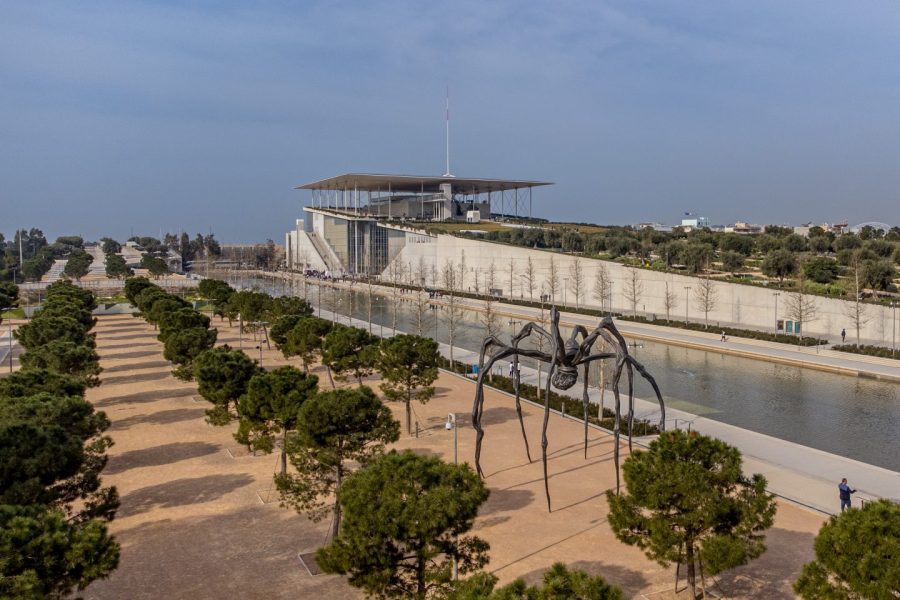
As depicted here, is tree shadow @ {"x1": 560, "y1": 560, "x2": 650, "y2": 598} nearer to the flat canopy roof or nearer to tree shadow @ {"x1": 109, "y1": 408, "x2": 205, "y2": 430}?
tree shadow @ {"x1": 109, "y1": 408, "x2": 205, "y2": 430}

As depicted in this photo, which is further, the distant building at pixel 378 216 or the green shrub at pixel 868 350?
the distant building at pixel 378 216

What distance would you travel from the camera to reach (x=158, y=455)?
2183 centimetres

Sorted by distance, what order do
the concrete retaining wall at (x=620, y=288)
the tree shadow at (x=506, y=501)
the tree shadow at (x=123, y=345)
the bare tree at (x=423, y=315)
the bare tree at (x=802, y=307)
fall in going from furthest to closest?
the bare tree at (x=423, y=315)
the concrete retaining wall at (x=620, y=288)
the bare tree at (x=802, y=307)
the tree shadow at (x=123, y=345)
the tree shadow at (x=506, y=501)

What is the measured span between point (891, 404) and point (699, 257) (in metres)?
38.8

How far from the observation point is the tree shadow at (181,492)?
17547mm

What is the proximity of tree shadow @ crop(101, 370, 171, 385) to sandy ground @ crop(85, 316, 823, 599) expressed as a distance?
298 inches

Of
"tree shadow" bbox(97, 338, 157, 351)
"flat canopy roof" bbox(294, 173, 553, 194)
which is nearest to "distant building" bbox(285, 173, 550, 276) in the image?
"flat canopy roof" bbox(294, 173, 553, 194)

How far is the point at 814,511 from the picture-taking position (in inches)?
635

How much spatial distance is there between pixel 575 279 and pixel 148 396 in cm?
4690

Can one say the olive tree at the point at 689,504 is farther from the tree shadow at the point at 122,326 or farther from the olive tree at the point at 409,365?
the tree shadow at the point at 122,326

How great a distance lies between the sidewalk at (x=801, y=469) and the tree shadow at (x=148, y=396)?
20.3 meters

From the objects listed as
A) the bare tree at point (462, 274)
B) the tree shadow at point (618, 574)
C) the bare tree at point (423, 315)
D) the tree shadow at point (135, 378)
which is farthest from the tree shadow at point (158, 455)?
the bare tree at point (462, 274)

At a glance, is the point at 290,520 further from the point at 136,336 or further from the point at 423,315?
the point at 423,315

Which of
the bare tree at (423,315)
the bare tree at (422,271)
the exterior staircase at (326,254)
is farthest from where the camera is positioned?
the exterior staircase at (326,254)
